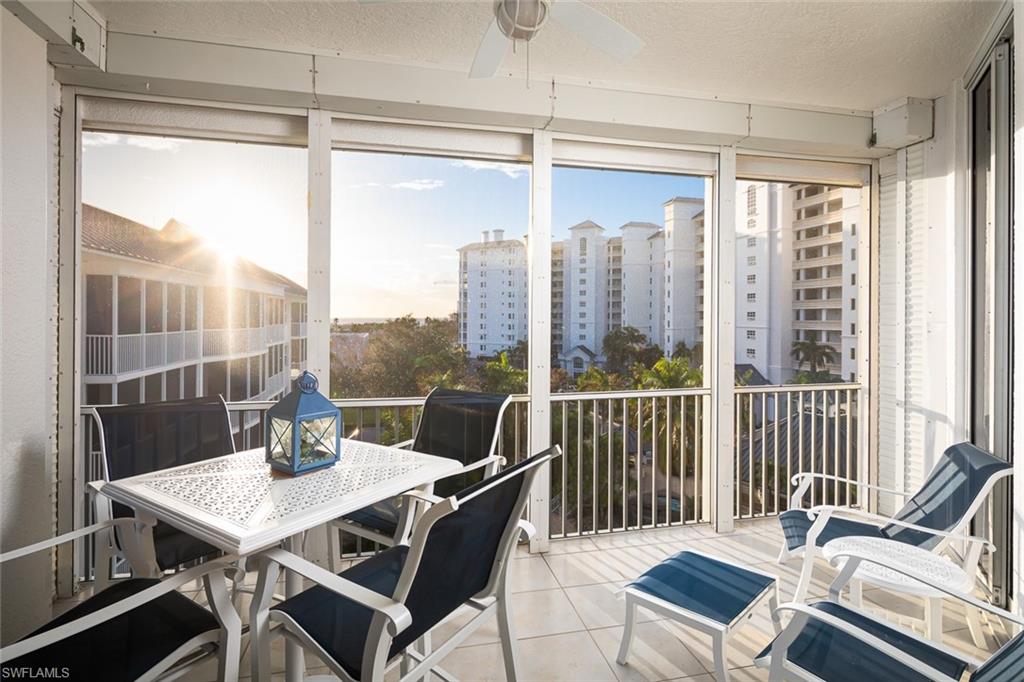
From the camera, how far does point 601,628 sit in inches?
92.7

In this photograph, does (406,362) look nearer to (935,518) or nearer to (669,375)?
(669,375)

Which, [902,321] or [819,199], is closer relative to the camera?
[902,321]

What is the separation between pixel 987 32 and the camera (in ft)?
8.21

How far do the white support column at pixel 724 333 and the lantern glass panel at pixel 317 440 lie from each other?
248 centimetres

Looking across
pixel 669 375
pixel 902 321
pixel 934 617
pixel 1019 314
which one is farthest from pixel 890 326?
pixel 934 617

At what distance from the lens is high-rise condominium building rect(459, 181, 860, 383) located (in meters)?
3.24

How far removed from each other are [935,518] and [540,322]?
6.96ft

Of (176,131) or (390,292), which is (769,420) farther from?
(176,131)

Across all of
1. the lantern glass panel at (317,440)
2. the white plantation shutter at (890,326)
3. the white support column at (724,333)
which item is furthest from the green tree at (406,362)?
the white plantation shutter at (890,326)

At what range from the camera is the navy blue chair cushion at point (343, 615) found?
1.37 meters

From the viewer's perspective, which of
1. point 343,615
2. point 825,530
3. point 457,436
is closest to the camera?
point 343,615

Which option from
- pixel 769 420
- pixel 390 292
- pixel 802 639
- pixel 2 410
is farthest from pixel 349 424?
pixel 769 420

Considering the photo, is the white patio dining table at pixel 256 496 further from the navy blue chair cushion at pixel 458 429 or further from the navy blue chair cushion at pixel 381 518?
the navy blue chair cushion at pixel 458 429

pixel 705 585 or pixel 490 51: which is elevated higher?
pixel 490 51
